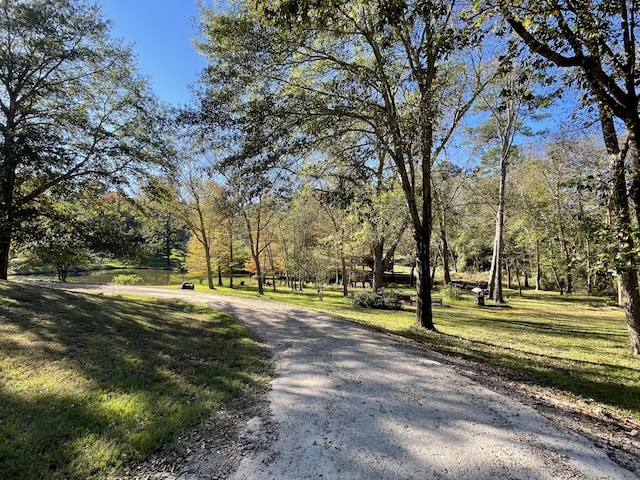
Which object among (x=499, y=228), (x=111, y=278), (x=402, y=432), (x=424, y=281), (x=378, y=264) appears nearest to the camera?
(x=402, y=432)

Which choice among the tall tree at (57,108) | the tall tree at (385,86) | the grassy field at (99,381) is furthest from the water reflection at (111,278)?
the tall tree at (385,86)

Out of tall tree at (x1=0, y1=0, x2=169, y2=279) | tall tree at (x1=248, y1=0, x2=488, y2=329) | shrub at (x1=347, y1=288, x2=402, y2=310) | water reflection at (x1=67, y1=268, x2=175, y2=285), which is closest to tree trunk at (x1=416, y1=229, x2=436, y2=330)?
tall tree at (x1=248, y1=0, x2=488, y2=329)

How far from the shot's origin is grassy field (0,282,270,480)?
2848mm

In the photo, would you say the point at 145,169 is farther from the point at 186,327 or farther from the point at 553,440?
the point at 553,440

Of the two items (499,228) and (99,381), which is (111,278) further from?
(99,381)

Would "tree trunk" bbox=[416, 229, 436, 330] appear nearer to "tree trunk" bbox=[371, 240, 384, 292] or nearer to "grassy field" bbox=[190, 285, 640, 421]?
"grassy field" bbox=[190, 285, 640, 421]

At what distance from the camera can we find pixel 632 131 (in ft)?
14.3

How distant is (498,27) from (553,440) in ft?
16.4

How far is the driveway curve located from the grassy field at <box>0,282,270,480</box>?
89 cm

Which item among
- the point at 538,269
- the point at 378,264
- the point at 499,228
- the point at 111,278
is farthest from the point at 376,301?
the point at 111,278

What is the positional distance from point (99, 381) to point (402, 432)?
3.78m

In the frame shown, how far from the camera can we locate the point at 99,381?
427 centimetres

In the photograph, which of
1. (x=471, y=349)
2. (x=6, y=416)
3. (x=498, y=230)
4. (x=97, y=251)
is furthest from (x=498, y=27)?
(x=498, y=230)

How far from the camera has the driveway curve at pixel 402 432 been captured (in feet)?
9.04
